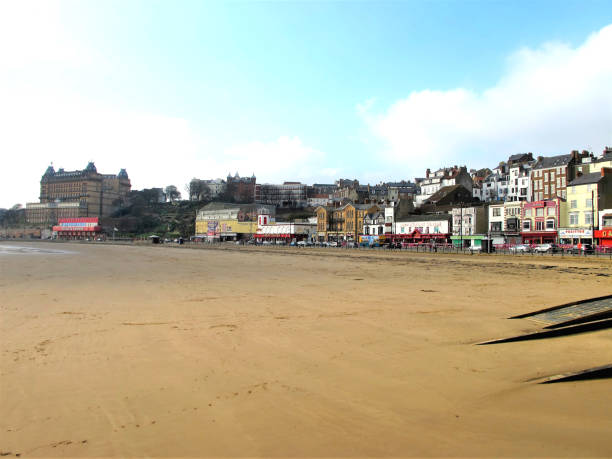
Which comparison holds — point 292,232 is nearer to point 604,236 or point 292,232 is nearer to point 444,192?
point 444,192

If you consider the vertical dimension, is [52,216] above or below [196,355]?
above

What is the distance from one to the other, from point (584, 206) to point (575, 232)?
13.2 ft

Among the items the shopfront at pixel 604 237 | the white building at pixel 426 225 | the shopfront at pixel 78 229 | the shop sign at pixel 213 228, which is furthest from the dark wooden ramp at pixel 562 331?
the shopfront at pixel 78 229

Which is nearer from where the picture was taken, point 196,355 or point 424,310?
point 196,355

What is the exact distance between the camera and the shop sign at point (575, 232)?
5188 centimetres

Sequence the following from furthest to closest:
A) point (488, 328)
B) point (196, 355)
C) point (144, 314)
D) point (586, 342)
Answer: point (144, 314)
point (488, 328)
point (586, 342)
point (196, 355)

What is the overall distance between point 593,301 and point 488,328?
463cm

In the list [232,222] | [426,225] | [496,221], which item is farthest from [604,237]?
[232,222]

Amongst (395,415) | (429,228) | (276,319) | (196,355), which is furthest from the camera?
(429,228)

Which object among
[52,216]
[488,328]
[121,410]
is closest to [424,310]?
[488,328]

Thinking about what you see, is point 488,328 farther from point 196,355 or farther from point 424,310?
point 196,355

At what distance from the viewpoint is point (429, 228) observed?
74062 mm

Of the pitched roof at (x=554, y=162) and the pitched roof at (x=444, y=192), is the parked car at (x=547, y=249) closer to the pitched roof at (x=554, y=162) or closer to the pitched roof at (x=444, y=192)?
the pitched roof at (x=554, y=162)

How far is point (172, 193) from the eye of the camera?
638ft
